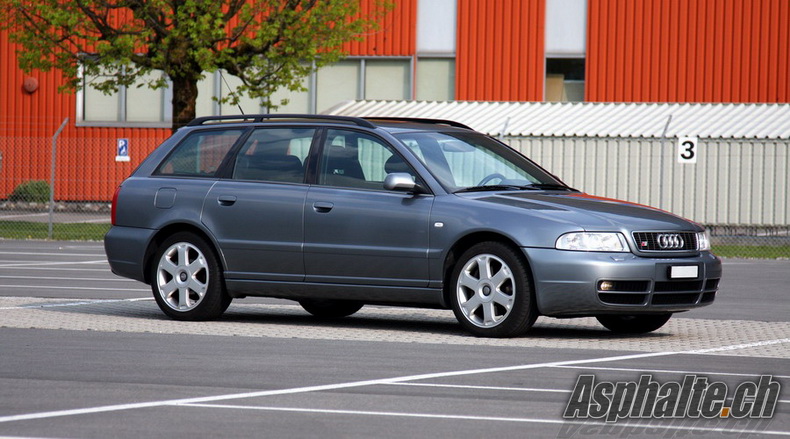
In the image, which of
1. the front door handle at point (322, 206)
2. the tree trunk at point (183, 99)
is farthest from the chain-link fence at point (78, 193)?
the front door handle at point (322, 206)

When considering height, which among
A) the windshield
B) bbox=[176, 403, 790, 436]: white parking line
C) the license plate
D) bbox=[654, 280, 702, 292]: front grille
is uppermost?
the windshield

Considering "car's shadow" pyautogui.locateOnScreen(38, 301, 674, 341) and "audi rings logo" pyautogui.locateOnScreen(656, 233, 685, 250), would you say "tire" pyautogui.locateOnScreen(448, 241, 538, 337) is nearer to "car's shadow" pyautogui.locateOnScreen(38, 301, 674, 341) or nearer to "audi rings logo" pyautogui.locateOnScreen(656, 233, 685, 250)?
"car's shadow" pyautogui.locateOnScreen(38, 301, 674, 341)

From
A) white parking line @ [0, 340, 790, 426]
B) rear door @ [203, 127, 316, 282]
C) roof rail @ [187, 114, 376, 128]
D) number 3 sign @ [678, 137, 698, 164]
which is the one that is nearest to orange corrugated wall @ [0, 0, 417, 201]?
number 3 sign @ [678, 137, 698, 164]

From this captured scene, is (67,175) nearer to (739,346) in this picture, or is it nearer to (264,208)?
(264,208)

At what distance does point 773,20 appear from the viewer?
33625mm

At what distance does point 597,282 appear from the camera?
388 inches

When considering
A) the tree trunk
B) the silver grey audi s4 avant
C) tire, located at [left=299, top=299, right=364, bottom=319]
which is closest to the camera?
the silver grey audi s4 avant

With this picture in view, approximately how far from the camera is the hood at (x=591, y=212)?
999 cm

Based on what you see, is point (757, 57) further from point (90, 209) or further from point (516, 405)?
point (516, 405)

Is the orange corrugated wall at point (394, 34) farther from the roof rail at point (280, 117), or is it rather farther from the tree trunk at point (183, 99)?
the roof rail at point (280, 117)

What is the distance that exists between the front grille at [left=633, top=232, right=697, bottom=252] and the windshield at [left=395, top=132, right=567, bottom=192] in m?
1.21

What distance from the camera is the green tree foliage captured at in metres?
26.5

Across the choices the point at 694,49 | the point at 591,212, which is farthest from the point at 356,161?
the point at 694,49

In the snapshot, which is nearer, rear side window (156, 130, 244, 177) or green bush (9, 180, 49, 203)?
rear side window (156, 130, 244, 177)
